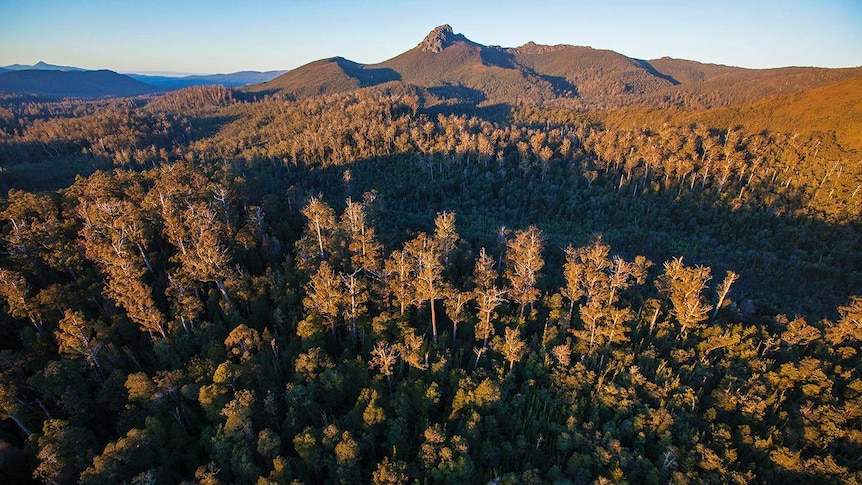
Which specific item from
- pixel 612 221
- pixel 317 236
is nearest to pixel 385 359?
pixel 317 236

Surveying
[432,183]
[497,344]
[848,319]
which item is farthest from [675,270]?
[432,183]

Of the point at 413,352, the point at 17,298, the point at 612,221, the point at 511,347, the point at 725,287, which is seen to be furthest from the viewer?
the point at 612,221

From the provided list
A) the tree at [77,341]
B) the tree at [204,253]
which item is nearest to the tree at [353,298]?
the tree at [204,253]

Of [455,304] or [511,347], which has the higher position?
[455,304]

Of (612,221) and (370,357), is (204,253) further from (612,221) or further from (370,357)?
(612,221)

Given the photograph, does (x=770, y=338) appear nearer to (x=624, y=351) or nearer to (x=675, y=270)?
(x=675, y=270)

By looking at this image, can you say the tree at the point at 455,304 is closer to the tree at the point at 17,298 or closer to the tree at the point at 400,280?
the tree at the point at 400,280
